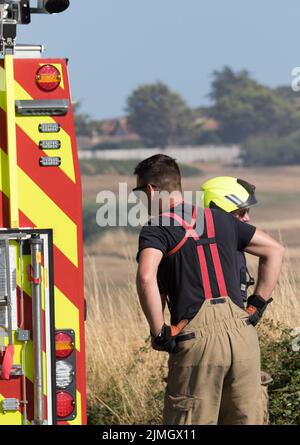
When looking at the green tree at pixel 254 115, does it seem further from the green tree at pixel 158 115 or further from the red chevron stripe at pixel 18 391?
the red chevron stripe at pixel 18 391

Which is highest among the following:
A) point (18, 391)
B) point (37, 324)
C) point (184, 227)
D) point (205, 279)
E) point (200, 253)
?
point (184, 227)

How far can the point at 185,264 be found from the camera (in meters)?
5.73

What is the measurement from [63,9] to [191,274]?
163 centimetres

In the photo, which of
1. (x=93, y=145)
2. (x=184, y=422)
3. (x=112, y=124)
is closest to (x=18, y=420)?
(x=184, y=422)

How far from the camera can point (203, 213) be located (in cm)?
587

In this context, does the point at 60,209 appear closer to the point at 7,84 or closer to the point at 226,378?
the point at 7,84

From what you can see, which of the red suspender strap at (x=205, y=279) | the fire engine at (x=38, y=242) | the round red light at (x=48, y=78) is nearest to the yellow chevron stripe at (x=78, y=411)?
the fire engine at (x=38, y=242)

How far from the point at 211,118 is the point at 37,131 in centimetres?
9879

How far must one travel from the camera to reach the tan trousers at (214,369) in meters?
5.69

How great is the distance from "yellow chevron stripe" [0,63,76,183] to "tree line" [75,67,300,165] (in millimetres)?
89008

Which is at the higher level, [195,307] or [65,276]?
[65,276]

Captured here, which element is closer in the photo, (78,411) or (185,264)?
(185,264)

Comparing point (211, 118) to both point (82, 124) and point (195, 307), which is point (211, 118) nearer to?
point (82, 124)

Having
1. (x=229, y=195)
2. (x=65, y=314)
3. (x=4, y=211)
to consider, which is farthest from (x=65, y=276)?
(x=229, y=195)
